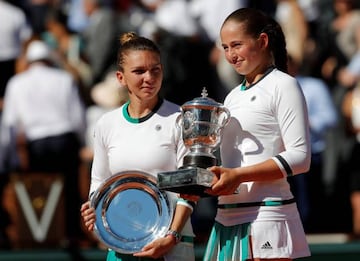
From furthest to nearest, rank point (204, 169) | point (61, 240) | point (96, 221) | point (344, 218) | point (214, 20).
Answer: point (214, 20) → point (344, 218) → point (61, 240) → point (96, 221) → point (204, 169)

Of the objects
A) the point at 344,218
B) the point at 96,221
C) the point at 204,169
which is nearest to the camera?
the point at 204,169

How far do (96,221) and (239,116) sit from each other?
0.77 metres

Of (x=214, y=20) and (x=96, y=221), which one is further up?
(x=214, y=20)

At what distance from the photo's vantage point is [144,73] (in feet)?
16.4

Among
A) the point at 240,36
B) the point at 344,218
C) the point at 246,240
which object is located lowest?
the point at 344,218

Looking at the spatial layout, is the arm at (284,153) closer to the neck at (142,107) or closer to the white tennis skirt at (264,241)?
the white tennis skirt at (264,241)

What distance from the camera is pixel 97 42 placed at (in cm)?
1069

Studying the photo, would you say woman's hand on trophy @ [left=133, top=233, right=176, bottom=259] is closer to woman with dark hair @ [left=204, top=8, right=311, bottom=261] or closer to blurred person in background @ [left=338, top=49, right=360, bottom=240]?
woman with dark hair @ [left=204, top=8, right=311, bottom=261]

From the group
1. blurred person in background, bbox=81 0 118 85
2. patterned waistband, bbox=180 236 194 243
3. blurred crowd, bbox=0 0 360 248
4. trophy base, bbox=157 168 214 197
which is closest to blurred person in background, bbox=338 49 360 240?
blurred crowd, bbox=0 0 360 248

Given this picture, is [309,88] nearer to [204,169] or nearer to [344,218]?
[344,218]

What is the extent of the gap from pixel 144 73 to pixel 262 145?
0.63 metres

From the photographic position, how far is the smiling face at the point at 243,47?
4777 mm

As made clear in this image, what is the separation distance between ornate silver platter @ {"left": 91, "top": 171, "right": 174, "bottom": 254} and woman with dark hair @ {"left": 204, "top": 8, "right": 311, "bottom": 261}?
0.28 meters

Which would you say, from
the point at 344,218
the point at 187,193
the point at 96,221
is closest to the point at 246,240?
the point at 187,193
